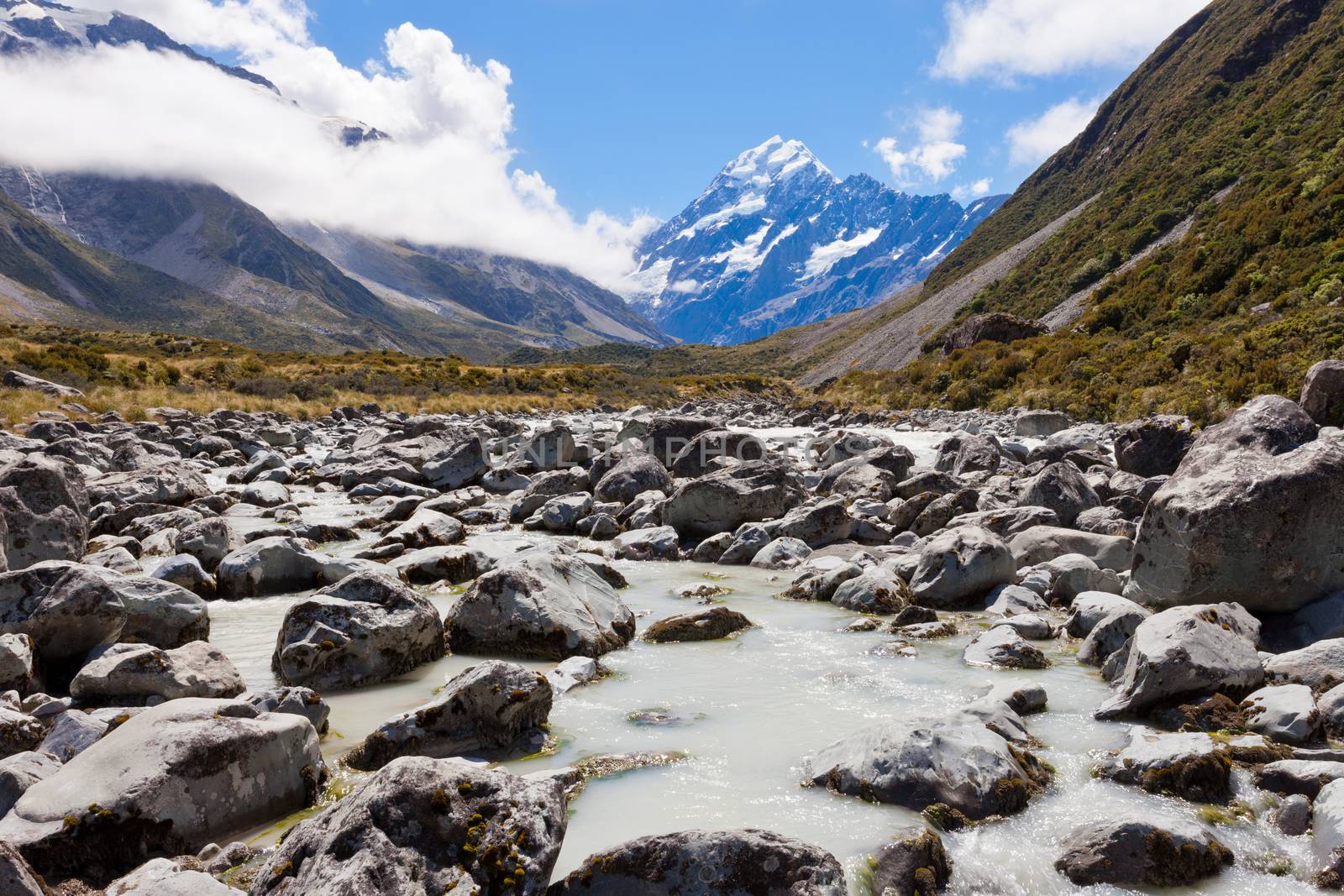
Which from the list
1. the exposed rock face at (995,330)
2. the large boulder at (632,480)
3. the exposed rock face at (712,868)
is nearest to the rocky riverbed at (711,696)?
the exposed rock face at (712,868)

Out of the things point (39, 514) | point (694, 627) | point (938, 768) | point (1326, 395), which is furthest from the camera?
point (1326, 395)

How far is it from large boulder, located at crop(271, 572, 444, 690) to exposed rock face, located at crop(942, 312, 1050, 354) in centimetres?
6217

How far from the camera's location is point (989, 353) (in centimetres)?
5875

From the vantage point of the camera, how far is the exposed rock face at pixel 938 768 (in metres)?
5.73

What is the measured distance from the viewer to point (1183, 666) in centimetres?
712

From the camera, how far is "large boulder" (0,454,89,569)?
11406 mm

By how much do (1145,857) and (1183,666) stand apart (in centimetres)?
279

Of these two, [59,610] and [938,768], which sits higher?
[59,610]

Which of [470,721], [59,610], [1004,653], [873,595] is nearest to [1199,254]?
[873,595]

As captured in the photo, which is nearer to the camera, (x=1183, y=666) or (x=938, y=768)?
(x=938, y=768)

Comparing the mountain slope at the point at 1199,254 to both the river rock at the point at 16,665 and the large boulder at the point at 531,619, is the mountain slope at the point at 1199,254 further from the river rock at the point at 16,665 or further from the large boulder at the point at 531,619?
the river rock at the point at 16,665

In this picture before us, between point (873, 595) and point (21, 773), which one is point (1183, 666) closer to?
point (873, 595)

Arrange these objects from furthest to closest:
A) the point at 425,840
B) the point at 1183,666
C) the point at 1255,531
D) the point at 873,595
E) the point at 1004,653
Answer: the point at 873,595
the point at 1004,653
the point at 1255,531
the point at 1183,666
the point at 425,840

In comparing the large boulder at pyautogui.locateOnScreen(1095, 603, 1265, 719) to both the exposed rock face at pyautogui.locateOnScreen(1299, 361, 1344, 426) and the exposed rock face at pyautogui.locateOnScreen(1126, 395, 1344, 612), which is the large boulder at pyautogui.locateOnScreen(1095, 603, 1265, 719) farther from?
the exposed rock face at pyautogui.locateOnScreen(1299, 361, 1344, 426)
